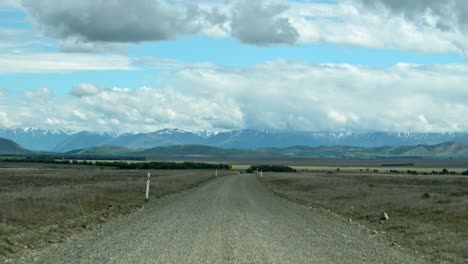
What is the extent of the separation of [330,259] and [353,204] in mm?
19463

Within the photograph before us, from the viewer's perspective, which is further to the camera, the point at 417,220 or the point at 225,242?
the point at 417,220

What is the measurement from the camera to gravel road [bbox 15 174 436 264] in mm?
14438

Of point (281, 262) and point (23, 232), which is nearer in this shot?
point (281, 262)

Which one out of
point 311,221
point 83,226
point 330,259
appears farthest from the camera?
point 311,221

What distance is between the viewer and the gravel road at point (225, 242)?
1444 cm

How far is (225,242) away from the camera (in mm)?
16969

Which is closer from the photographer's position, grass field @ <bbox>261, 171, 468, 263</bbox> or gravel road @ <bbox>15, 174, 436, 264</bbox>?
gravel road @ <bbox>15, 174, 436, 264</bbox>

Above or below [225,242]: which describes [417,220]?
above

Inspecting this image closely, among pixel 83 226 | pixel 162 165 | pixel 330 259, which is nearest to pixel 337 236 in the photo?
pixel 330 259

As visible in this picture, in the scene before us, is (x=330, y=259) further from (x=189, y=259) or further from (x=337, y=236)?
(x=337, y=236)

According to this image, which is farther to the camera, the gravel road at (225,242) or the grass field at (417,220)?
the grass field at (417,220)

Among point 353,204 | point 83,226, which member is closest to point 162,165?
point 353,204

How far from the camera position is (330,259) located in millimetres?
14547

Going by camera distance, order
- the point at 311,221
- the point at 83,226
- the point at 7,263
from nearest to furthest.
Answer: the point at 7,263 < the point at 83,226 < the point at 311,221
